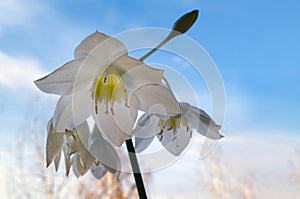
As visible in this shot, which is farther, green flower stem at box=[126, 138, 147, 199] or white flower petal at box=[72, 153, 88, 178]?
white flower petal at box=[72, 153, 88, 178]

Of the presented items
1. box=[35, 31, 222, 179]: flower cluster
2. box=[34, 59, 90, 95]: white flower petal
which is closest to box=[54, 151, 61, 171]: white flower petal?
box=[35, 31, 222, 179]: flower cluster

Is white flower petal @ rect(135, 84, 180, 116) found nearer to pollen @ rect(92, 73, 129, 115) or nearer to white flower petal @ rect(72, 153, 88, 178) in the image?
pollen @ rect(92, 73, 129, 115)

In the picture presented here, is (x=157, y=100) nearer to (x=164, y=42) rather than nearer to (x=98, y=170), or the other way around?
(x=164, y=42)

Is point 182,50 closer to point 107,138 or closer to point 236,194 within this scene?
point 107,138

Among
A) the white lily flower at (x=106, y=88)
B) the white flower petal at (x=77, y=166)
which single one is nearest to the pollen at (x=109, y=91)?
the white lily flower at (x=106, y=88)

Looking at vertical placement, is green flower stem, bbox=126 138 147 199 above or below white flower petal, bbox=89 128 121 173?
below

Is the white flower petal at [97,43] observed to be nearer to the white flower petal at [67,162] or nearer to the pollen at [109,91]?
the pollen at [109,91]

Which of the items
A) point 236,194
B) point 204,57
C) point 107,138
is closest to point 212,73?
point 204,57

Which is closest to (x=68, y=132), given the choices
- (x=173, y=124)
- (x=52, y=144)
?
(x=52, y=144)
